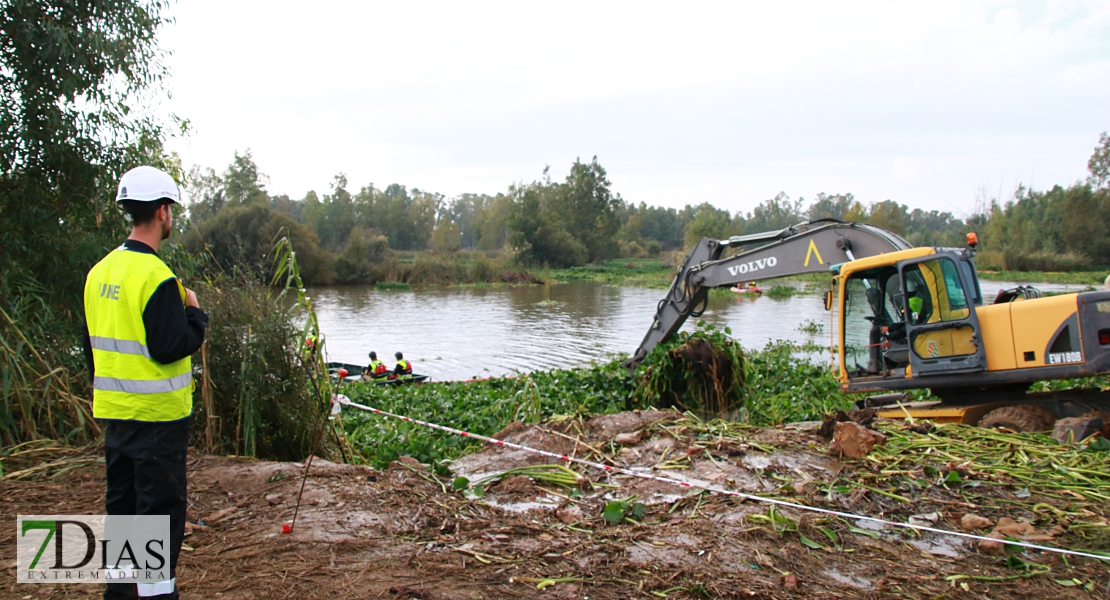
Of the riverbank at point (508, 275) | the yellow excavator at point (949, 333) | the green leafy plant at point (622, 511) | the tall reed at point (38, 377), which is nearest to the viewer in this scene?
the green leafy plant at point (622, 511)

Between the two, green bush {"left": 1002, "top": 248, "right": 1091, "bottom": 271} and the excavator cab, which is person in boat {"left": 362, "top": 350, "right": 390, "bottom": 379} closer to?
the excavator cab

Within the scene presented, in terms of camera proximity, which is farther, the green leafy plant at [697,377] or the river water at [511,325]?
the river water at [511,325]

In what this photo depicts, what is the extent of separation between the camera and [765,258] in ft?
32.1

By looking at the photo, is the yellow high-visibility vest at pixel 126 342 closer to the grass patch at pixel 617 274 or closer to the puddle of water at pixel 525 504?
the puddle of water at pixel 525 504

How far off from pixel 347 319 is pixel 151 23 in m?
20.4

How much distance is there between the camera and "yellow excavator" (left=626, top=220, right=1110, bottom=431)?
265 inches

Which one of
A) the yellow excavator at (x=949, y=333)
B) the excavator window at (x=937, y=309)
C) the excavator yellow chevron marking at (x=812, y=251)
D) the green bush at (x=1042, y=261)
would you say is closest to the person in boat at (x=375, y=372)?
the yellow excavator at (x=949, y=333)

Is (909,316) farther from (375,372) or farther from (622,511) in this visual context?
(375,372)

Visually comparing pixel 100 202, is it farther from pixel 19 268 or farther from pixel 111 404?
pixel 111 404

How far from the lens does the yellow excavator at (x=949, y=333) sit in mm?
6734

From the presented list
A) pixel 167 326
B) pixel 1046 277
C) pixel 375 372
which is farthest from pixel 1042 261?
pixel 167 326

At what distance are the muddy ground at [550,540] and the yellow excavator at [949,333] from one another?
8.31 feet

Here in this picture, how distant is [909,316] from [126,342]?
296 inches

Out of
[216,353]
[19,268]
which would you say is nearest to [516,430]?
[216,353]
